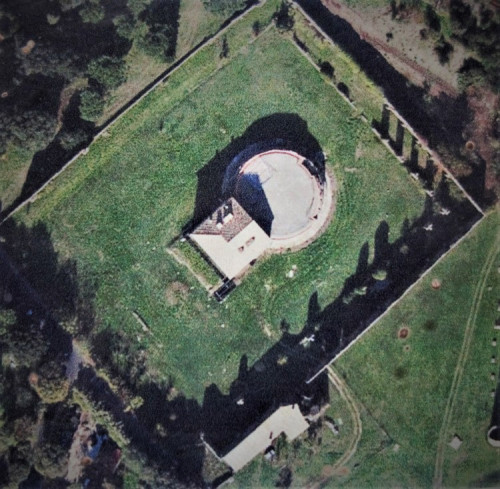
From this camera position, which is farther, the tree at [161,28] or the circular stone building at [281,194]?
the tree at [161,28]

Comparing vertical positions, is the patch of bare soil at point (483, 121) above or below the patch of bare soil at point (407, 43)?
below

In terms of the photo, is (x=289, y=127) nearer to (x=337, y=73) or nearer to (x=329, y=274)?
(x=337, y=73)

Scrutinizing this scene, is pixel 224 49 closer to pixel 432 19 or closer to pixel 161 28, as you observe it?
pixel 161 28

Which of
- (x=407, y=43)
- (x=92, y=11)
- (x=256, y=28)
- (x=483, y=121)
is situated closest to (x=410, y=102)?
(x=407, y=43)

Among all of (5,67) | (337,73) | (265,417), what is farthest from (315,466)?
(5,67)

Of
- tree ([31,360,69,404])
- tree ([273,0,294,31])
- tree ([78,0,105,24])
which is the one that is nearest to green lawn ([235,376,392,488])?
tree ([31,360,69,404])

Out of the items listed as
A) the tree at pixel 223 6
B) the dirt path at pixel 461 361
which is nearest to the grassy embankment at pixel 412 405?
the dirt path at pixel 461 361

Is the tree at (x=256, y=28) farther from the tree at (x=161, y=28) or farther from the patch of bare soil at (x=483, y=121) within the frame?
the patch of bare soil at (x=483, y=121)
